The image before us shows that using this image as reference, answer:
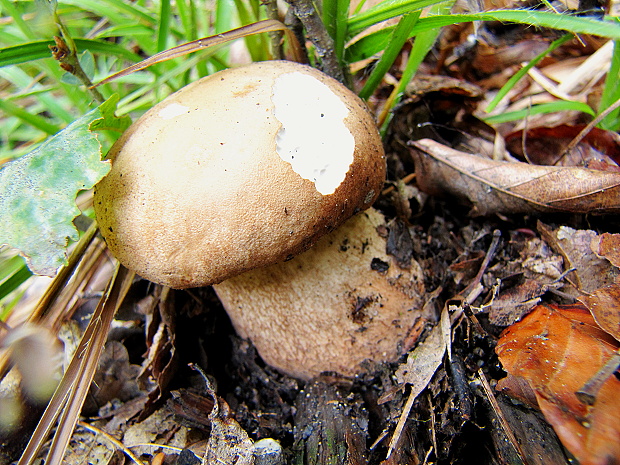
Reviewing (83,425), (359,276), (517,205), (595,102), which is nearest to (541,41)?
(595,102)

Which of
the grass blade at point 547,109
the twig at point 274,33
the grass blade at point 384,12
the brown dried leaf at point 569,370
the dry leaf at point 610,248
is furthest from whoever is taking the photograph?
the grass blade at point 547,109

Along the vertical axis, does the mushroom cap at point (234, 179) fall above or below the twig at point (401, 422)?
above

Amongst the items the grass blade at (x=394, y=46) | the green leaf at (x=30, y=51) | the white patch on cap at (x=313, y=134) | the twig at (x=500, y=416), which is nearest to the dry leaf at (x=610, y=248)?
the twig at (x=500, y=416)

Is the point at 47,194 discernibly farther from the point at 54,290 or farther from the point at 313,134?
the point at 313,134

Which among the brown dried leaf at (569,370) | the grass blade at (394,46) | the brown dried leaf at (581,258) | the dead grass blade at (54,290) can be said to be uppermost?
the grass blade at (394,46)

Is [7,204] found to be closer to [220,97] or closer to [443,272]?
[220,97]

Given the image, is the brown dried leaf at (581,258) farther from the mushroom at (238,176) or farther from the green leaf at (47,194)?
the green leaf at (47,194)
